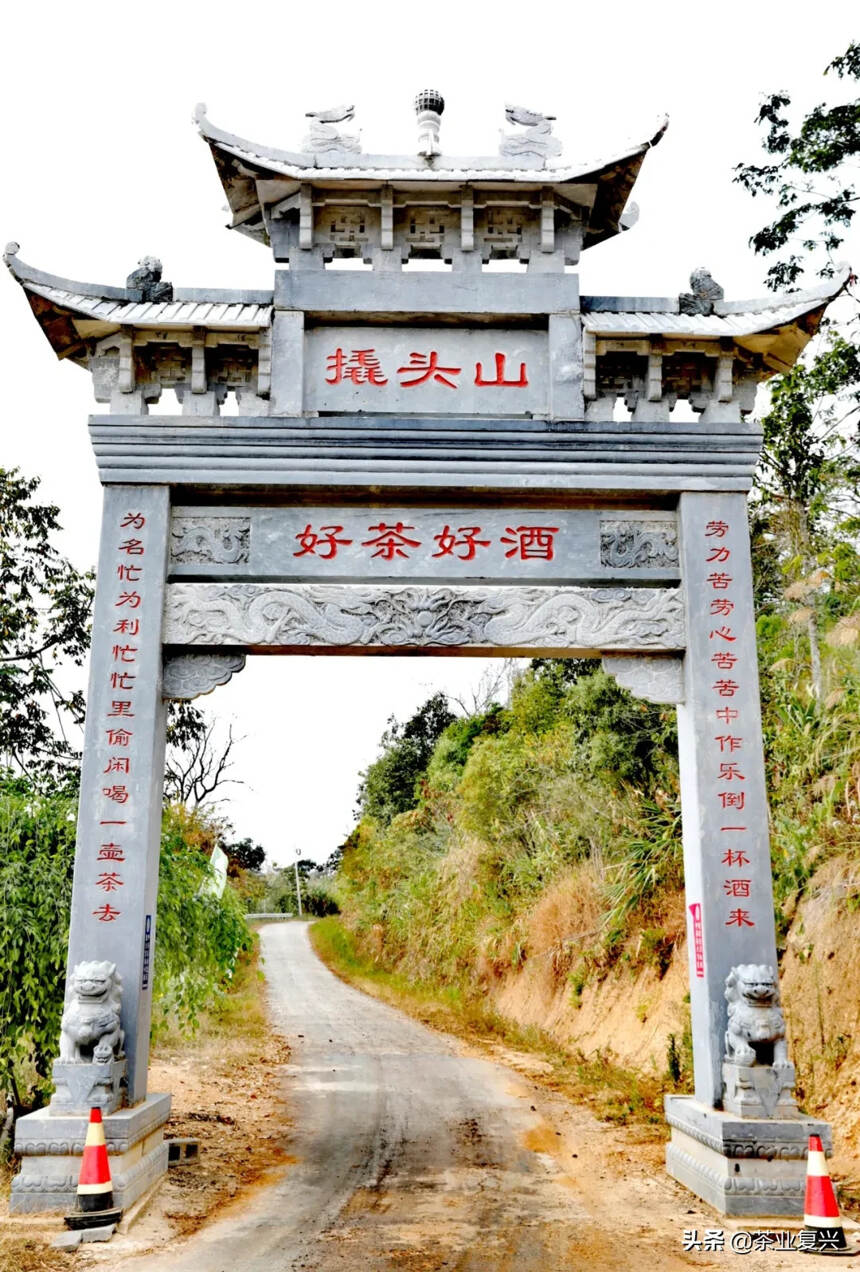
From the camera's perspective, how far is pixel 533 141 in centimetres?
695

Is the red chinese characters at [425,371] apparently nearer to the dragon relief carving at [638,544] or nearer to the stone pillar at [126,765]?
the dragon relief carving at [638,544]

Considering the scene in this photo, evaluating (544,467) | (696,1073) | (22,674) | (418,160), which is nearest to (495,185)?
(418,160)

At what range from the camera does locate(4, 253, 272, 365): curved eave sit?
21.1 feet

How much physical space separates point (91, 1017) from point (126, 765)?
1364mm

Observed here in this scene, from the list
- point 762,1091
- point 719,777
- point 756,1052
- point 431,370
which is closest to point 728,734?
point 719,777

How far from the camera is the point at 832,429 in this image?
10.5 m

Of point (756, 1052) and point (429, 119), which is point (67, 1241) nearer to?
point (756, 1052)

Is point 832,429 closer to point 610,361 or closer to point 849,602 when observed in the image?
point 849,602

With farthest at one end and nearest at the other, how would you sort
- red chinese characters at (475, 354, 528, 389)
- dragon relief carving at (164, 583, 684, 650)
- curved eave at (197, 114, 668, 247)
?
red chinese characters at (475, 354, 528, 389)
curved eave at (197, 114, 668, 247)
dragon relief carving at (164, 583, 684, 650)

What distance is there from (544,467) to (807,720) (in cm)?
384

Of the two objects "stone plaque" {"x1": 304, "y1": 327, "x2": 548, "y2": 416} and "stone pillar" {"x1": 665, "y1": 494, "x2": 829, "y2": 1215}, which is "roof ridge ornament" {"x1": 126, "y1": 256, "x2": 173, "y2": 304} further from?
"stone pillar" {"x1": 665, "y1": 494, "x2": 829, "y2": 1215}

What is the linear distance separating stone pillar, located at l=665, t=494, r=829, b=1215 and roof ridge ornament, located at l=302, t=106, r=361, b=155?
126 inches

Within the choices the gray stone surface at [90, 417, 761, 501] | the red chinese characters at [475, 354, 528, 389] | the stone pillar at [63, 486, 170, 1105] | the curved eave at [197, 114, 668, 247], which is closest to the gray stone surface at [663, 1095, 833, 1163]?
the stone pillar at [63, 486, 170, 1105]

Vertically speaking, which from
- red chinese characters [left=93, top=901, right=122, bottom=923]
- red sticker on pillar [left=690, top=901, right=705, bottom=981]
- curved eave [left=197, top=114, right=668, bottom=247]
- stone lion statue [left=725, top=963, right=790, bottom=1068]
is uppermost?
curved eave [left=197, top=114, right=668, bottom=247]
